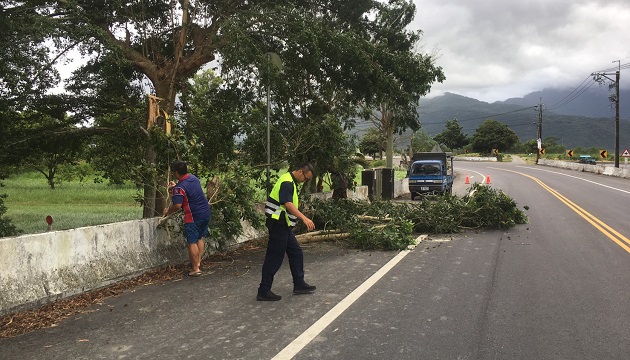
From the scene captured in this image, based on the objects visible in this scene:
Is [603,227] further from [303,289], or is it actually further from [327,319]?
[327,319]

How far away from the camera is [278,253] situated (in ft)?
19.4

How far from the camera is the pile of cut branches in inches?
383

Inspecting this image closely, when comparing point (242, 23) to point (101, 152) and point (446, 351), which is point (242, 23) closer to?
point (101, 152)

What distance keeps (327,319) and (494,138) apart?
11562 centimetres

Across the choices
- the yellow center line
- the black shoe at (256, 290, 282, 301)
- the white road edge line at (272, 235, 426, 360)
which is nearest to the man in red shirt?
the black shoe at (256, 290, 282, 301)

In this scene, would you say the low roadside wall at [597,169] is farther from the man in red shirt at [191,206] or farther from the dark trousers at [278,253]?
the man in red shirt at [191,206]

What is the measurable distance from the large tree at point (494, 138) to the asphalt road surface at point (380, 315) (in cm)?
11013

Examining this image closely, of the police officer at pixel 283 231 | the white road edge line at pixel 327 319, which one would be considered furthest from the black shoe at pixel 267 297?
the white road edge line at pixel 327 319

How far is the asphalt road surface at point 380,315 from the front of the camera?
425 centimetres

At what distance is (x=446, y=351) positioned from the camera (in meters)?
4.16

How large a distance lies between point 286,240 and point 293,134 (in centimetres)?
662

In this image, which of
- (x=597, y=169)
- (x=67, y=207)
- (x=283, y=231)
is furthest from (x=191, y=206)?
(x=597, y=169)

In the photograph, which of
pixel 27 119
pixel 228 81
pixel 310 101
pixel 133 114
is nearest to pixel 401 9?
pixel 310 101

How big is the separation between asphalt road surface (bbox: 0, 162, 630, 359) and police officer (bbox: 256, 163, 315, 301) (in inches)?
8.1
